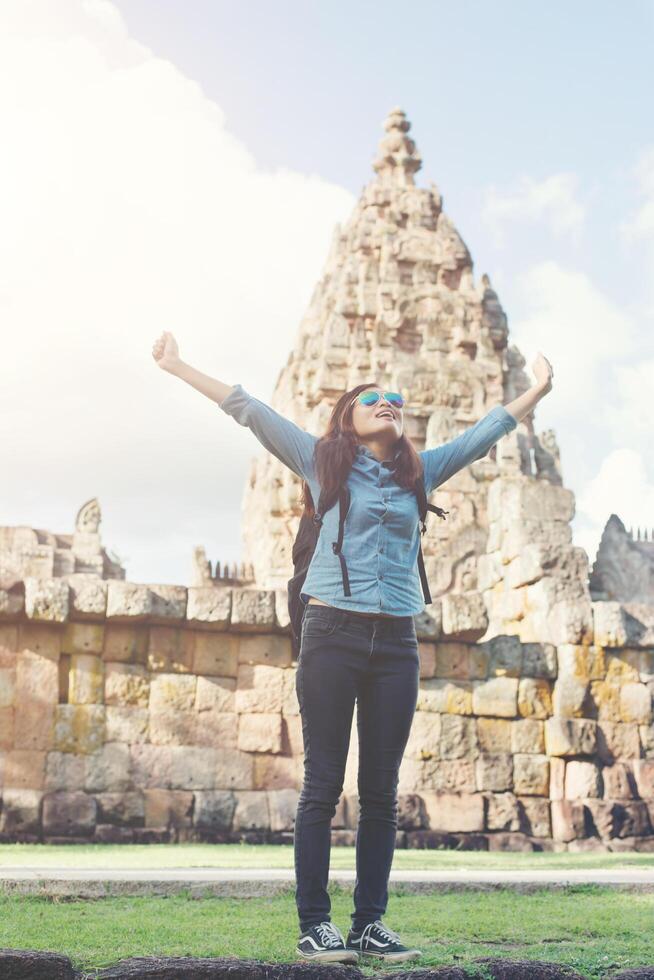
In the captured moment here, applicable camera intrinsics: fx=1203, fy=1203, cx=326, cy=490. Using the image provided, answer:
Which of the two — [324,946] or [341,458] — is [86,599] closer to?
[341,458]

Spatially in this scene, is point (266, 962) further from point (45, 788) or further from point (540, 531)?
point (540, 531)

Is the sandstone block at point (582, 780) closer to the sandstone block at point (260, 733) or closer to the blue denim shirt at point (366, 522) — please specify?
the sandstone block at point (260, 733)

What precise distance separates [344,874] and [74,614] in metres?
4.36

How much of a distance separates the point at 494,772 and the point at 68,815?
3.85 metres

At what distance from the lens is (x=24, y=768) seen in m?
9.80

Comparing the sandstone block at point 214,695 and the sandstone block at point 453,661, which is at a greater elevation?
the sandstone block at point 453,661

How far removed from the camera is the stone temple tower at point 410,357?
26.2 metres

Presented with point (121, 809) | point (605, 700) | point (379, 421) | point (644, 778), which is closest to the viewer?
point (379, 421)

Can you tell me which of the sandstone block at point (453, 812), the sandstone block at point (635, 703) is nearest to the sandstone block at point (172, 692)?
the sandstone block at point (453, 812)

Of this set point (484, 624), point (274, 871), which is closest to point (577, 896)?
point (274, 871)

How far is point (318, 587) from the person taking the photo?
448cm

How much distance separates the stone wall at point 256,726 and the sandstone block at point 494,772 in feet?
0.04

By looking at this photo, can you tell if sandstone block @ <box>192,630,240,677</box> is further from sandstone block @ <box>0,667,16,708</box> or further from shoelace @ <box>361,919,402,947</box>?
shoelace @ <box>361,919,402,947</box>

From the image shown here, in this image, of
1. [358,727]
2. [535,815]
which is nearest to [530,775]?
[535,815]
